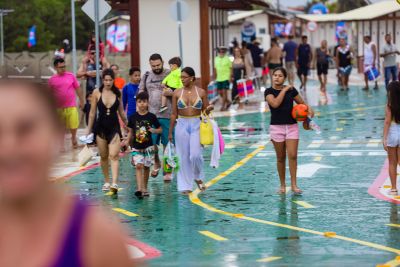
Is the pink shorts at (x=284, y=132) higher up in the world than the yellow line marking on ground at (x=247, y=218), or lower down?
higher up

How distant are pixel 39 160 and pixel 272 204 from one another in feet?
35.0

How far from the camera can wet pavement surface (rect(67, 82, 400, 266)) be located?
9594 millimetres

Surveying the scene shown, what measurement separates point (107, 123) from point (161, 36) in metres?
16.2

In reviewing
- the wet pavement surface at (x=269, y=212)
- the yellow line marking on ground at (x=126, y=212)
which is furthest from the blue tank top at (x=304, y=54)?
the yellow line marking on ground at (x=126, y=212)

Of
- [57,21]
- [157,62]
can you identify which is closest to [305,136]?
[157,62]

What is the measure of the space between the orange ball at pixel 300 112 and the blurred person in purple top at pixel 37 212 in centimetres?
1119

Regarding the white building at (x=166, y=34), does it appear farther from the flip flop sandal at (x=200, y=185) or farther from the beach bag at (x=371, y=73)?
the flip flop sandal at (x=200, y=185)

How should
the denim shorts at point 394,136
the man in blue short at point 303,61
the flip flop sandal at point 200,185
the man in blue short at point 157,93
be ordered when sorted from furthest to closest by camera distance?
1. the man in blue short at point 303,61
2. the man in blue short at point 157,93
3. the flip flop sandal at point 200,185
4. the denim shorts at point 394,136

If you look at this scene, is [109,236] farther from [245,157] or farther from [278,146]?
[245,157]

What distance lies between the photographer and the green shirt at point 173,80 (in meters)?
15.8

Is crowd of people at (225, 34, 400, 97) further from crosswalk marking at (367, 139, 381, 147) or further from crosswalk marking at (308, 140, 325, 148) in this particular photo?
crosswalk marking at (367, 139, 381, 147)

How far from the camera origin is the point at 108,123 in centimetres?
1404

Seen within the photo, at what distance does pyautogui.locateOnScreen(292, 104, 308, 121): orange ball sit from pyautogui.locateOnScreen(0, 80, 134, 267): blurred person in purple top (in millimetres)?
11187

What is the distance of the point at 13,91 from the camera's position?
2324 millimetres
